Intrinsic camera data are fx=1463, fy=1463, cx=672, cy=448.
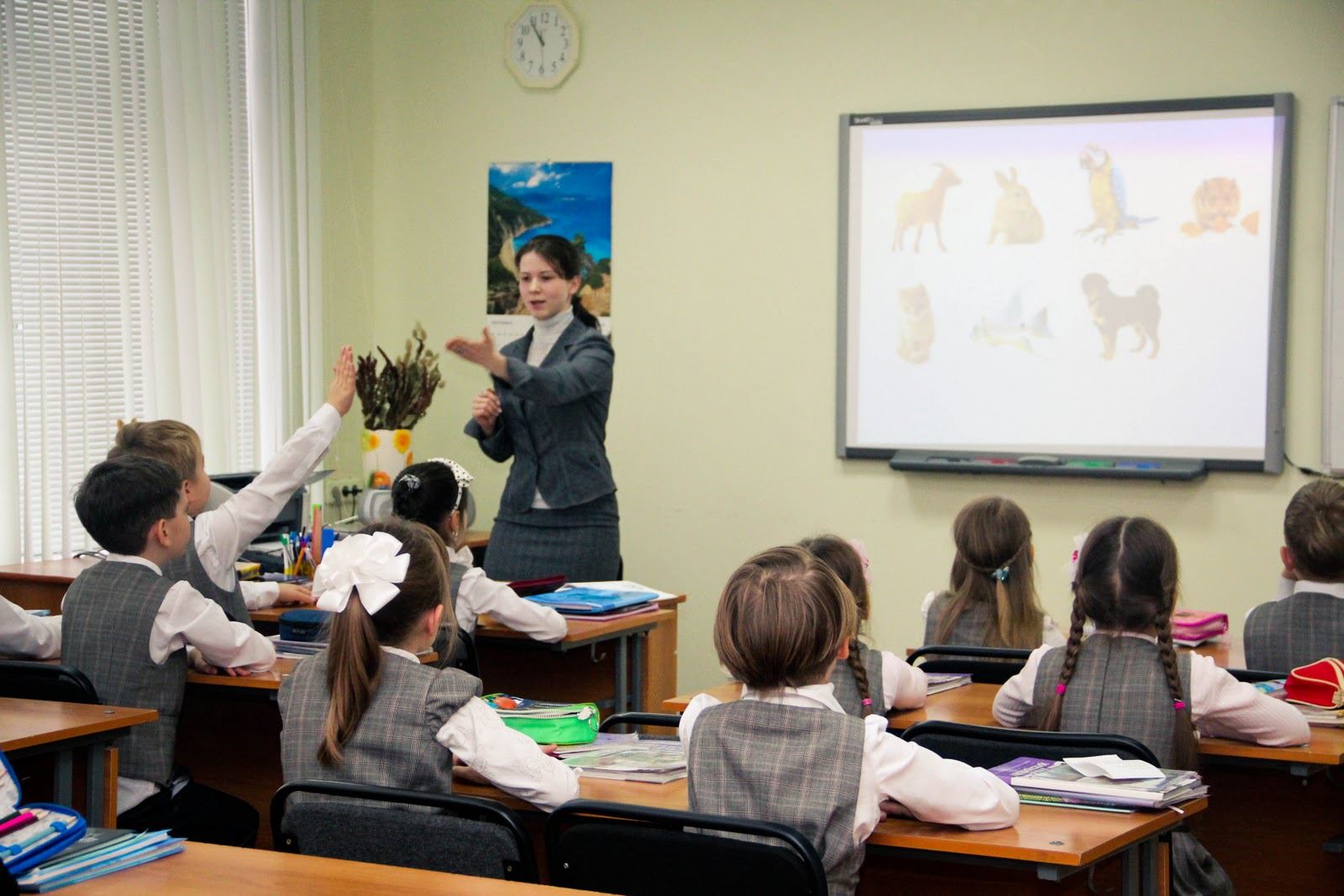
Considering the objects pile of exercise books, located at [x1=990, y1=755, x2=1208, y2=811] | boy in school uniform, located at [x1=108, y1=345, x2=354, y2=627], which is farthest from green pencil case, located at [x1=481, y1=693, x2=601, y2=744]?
boy in school uniform, located at [x1=108, y1=345, x2=354, y2=627]

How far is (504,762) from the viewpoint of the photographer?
7.54 feet

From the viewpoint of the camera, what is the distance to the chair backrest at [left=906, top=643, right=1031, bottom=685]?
327 cm

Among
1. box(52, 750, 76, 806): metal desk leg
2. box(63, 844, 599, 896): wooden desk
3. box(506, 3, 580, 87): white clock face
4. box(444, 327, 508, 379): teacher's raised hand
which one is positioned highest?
box(506, 3, 580, 87): white clock face

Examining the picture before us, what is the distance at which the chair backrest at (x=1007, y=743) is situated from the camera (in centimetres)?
236

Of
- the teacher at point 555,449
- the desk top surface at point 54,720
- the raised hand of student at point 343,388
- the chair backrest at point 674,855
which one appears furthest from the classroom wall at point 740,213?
the chair backrest at point 674,855

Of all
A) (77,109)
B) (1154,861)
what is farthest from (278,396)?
(1154,861)

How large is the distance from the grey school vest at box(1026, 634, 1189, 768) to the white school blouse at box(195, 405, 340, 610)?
1.85 m

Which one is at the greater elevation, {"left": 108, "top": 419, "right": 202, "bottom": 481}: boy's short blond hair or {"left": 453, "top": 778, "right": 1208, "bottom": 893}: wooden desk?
{"left": 108, "top": 419, "right": 202, "bottom": 481}: boy's short blond hair

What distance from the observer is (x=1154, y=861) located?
7.23ft

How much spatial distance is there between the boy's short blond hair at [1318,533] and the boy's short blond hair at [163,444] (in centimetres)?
262

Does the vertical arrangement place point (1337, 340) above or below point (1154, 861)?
above

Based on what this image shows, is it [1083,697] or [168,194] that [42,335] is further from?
[1083,697]

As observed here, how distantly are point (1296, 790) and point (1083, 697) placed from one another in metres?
0.54

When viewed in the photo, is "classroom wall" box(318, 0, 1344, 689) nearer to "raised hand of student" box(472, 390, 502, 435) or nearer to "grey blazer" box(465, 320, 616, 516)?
"grey blazer" box(465, 320, 616, 516)
